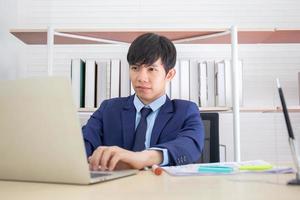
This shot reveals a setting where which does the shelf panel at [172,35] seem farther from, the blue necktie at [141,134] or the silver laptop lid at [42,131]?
the silver laptop lid at [42,131]

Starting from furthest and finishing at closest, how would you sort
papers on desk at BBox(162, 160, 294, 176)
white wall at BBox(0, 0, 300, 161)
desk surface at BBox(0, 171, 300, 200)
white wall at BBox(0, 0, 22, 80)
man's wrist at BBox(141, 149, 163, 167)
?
white wall at BBox(0, 0, 300, 161), white wall at BBox(0, 0, 22, 80), man's wrist at BBox(141, 149, 163, 167), papers on desk at BBox(162, 160, 294, 176), desk surface at BBox(0, 171, 300, 200)

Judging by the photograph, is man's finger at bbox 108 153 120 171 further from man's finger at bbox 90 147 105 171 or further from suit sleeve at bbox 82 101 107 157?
suit sleeve at bbox 82 101 107 157

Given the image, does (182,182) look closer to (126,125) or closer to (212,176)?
(212,176)

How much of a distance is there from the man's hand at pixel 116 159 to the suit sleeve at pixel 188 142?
10cm

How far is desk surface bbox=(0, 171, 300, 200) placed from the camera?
552 millimetres

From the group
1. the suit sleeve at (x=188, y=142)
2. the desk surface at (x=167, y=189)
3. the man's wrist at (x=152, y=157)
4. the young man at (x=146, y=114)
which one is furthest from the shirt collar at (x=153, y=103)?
the desk surface at (x=167, y=189)

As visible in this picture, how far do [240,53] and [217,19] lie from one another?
28 centimetres

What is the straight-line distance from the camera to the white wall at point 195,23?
7.78ft

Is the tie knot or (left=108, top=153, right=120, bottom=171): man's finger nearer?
(left=108, top=153, right=120, bottom=171): man's finger

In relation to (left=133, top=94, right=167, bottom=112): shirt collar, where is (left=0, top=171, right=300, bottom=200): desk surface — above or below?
below

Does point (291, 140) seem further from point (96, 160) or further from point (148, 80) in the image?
point (148, 80)

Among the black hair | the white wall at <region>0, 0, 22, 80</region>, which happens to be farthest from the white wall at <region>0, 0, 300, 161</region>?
the black hair

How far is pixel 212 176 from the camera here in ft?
2.56

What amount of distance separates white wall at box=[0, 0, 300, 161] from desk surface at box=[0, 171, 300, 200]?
1.69m
